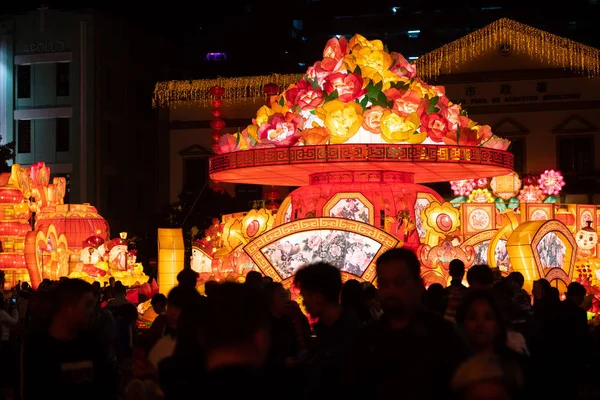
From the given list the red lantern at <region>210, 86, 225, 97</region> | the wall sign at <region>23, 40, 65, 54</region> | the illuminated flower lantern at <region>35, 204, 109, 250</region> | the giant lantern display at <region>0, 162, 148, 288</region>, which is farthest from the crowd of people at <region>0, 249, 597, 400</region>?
the wall sign at <region>23, 40, 65, 54</region>

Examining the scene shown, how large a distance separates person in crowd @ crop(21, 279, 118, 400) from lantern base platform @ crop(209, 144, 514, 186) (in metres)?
13.6

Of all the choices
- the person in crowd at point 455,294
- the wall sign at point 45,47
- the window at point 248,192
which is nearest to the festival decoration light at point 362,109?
the person in crowd at point 455,294

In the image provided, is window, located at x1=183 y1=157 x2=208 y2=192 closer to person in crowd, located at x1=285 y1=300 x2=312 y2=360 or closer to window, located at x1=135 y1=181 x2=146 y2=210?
window, located at x1=135 y1=181 x2=146 y2=210

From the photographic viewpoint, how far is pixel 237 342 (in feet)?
14.4

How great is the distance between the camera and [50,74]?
4322 cm

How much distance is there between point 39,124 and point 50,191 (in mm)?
11266

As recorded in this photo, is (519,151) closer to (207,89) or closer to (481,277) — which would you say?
(207,89)

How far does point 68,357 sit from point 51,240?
2274 cm

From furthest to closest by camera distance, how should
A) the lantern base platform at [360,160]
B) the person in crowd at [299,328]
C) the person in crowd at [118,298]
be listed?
1. the lantern base platform at [360,160]
2. the person in crowd at [118,298]
3. the person in crowd at [299,328]

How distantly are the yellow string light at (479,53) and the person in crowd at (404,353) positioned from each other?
3461 cm

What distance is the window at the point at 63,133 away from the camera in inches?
1690

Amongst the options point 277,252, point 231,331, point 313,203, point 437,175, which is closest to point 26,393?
point 231,331

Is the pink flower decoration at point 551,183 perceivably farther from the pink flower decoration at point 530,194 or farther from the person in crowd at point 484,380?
the person in crowd at point 484,380

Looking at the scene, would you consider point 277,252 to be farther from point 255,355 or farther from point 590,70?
point 590,70
